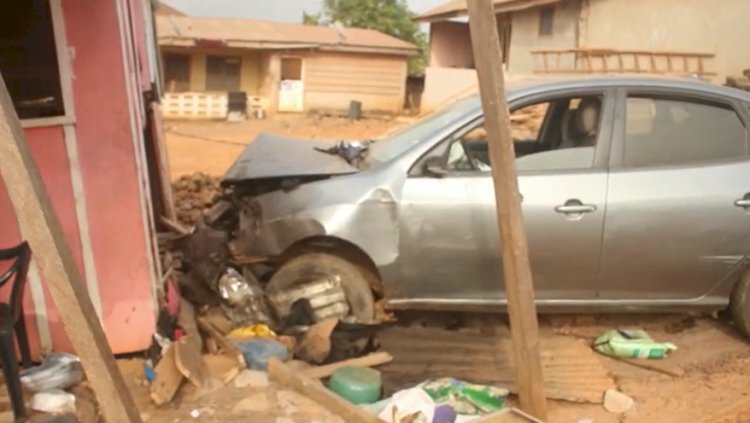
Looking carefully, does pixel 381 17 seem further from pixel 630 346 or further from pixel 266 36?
pixel 630 346

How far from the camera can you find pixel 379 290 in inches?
212

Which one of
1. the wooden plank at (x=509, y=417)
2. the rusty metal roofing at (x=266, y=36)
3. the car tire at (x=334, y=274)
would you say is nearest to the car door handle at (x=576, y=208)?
the car tire at (x=334, y=274)

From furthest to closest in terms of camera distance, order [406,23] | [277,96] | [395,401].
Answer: [406,23] → [277,96] → [395,401]

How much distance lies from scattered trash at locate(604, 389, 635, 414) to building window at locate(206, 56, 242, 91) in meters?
24.6

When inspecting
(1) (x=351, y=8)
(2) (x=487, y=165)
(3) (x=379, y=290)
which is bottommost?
(3) (x=379, y=290)

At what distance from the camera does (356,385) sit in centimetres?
445

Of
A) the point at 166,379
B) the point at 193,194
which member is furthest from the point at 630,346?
the point at 193,194

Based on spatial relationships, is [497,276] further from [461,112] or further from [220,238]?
[220,238]

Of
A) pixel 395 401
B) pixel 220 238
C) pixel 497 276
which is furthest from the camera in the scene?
pixel 220 238

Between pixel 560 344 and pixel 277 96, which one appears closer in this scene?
pixel 560 344

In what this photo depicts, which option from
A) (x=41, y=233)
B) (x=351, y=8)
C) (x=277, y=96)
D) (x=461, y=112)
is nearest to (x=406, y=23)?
(x=351, y=8)

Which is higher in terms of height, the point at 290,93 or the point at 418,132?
the point at 418,132

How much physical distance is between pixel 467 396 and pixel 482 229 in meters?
1.19

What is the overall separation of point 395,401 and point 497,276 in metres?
1.33
